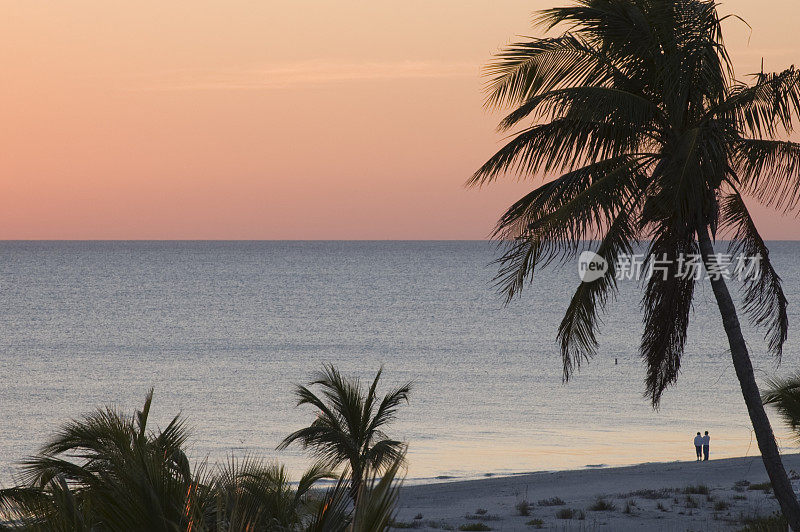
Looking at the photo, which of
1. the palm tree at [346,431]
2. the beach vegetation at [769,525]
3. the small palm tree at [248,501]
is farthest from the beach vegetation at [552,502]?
the small palm tree at [248,501]

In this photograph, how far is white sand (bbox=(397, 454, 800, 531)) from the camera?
17953 mm

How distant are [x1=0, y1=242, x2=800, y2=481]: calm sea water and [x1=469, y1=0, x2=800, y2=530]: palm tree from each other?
512 cm

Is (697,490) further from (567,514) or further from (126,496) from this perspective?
(126,496)

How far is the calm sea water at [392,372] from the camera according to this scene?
113ft

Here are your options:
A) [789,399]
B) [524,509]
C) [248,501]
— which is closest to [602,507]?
[524,509]

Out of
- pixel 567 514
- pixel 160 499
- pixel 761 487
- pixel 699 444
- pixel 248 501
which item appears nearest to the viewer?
pixel 160 499

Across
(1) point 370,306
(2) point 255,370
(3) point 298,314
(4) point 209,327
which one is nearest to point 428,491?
(2) point 255,370

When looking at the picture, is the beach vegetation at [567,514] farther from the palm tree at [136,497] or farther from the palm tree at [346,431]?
the palm tree at [136,497]

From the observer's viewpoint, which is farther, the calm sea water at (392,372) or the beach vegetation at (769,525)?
the calm sea water at (392,372)

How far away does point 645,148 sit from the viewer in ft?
38.6

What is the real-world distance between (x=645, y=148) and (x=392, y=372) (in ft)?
147

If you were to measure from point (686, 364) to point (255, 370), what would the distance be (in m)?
26.8

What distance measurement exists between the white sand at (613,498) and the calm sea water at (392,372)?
11.5ft

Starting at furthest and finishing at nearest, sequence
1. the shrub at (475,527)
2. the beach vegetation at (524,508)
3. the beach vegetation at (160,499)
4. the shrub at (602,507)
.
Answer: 1. the beach vegetation at (524,508)
2. the shrub at (602,507)
3. the shrub at (475,527)
4. the beach vegetation at (160,499)
